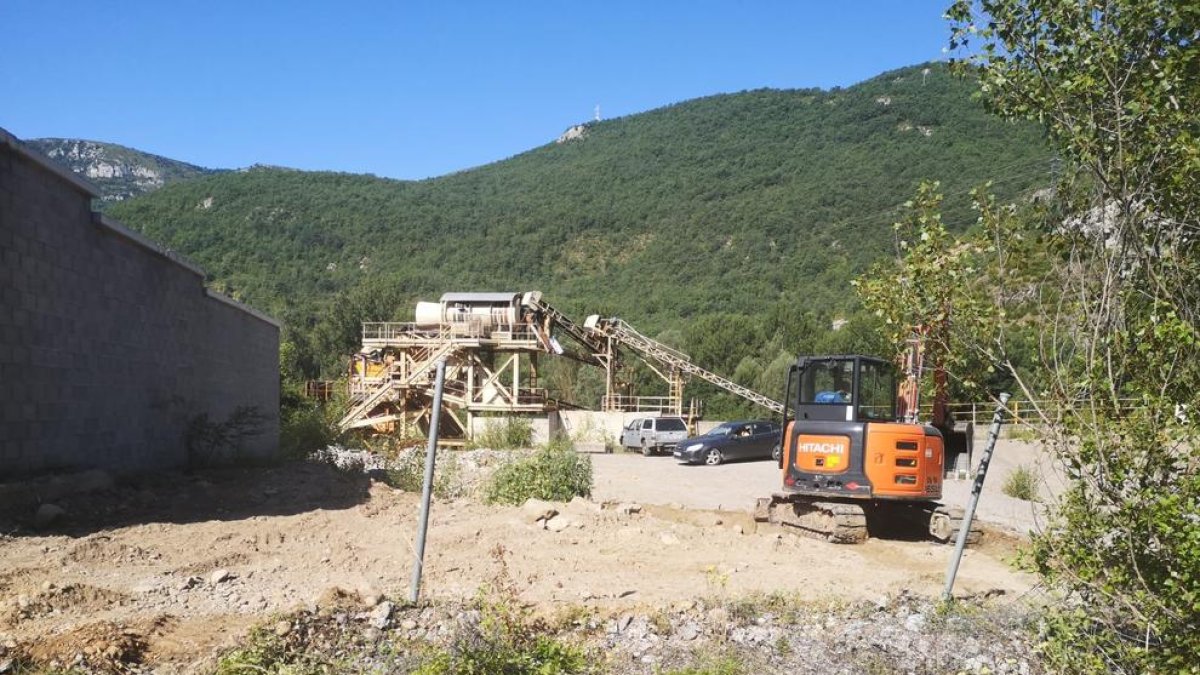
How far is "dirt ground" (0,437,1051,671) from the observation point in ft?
22.0

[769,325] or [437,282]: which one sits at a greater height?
[437,282]

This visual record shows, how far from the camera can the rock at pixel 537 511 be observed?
1172 cm

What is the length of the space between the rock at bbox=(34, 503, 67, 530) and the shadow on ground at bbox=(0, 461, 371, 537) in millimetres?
37

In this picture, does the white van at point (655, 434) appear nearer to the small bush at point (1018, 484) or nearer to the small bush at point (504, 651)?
the small bush at point (1018, 484)

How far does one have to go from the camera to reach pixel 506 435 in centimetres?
2911

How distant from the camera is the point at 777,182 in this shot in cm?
10956

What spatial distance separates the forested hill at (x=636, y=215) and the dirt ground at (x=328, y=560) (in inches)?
1758

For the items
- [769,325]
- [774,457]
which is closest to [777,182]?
[769,325]

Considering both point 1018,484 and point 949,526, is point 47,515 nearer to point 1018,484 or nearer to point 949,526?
point 949,526

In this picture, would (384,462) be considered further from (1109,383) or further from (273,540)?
(1109,383)

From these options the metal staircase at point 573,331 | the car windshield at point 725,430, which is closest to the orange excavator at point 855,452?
the car windshield at point 725,430

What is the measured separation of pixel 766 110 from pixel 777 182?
30.8m

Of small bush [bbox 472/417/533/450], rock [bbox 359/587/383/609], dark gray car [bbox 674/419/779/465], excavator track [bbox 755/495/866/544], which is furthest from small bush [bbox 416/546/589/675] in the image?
small bush [bbox 472/417/533/450]

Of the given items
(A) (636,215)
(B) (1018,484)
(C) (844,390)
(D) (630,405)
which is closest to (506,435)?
(D) (630,405)
